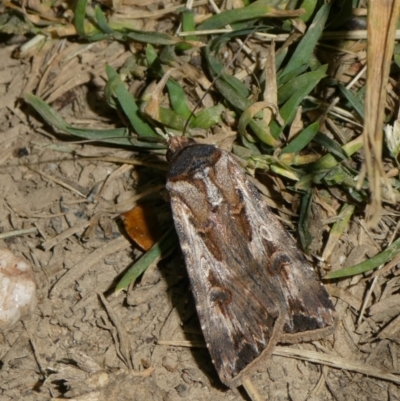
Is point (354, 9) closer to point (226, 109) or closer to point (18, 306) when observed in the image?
point (226, 109)

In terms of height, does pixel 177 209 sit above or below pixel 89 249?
above

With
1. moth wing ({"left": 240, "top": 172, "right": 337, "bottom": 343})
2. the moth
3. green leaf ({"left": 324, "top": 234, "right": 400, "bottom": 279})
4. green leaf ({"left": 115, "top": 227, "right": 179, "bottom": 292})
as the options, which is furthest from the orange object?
green leaf ({"left": 324, "top": 234, "right": 400, "bottom": 279})

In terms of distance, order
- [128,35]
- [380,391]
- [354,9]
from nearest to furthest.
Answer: [380,391] < [354,9] < [128,35]

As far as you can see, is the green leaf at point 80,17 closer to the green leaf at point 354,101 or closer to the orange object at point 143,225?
the orange object at point 143,225

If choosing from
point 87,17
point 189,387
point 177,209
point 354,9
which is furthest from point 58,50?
point 189,387

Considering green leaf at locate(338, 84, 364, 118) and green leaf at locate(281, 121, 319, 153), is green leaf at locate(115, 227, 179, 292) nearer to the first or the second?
green leaf at locate(281, 121, 319, 153)

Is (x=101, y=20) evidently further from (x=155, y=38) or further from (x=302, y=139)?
(x=302, y=139)

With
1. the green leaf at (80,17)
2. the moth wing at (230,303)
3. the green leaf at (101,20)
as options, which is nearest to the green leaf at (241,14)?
the green leaf at (101,20)
